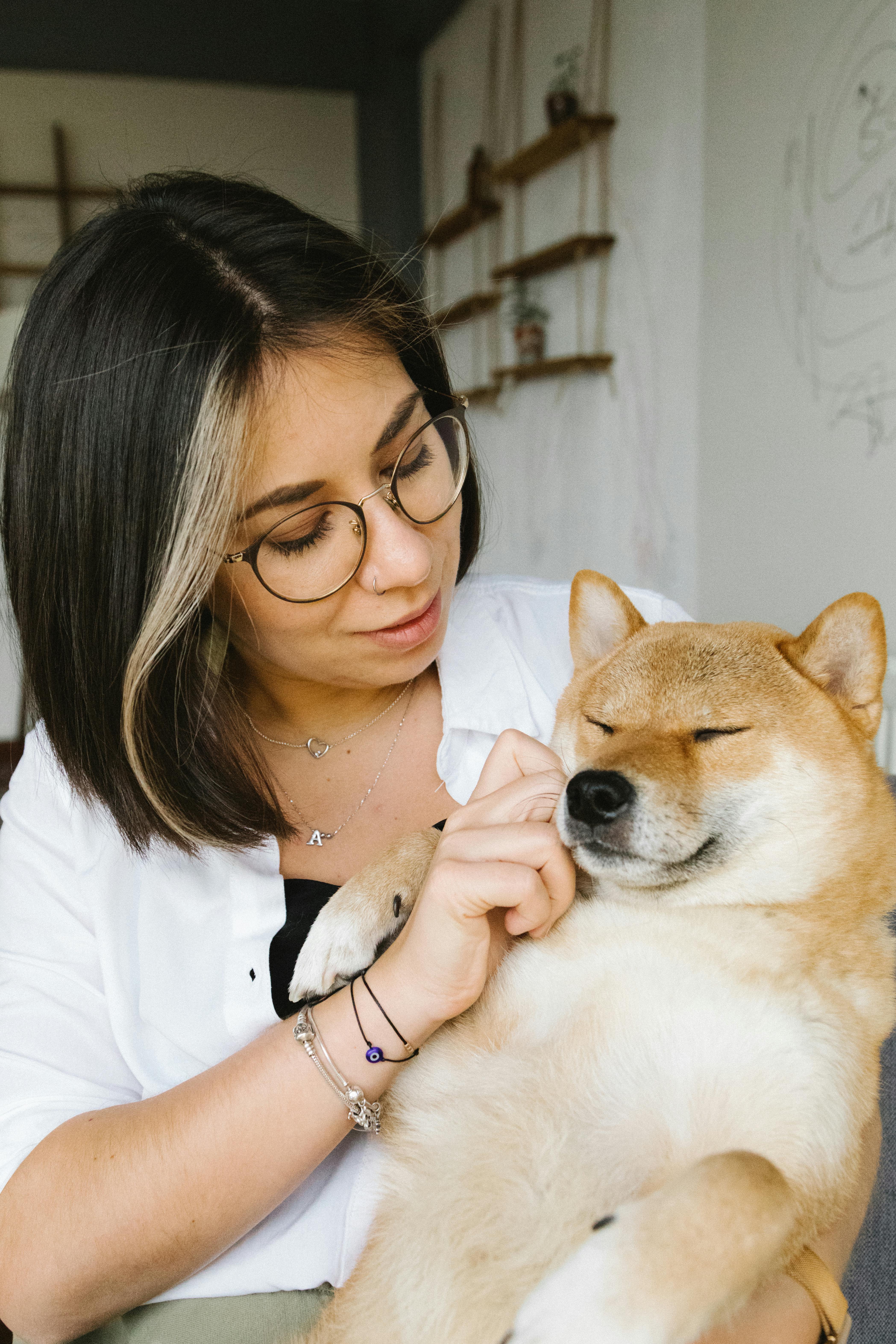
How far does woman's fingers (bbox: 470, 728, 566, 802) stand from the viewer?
1128 mm

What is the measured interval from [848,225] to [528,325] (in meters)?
2.11

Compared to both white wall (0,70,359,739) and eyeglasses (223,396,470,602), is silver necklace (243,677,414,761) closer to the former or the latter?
eyeglasses (223,396,470,602)

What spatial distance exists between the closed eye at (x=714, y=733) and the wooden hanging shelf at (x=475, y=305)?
3697 millimetres

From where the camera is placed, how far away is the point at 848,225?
93.1 inches

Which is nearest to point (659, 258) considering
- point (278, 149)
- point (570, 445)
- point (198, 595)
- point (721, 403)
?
point (721, 403)

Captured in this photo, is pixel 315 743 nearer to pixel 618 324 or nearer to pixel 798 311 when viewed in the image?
pixel 798 311

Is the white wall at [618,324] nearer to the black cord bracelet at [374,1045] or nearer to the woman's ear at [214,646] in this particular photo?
the woman's ear at [214,646]

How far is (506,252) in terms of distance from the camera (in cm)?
468

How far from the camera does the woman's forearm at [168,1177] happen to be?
1007 mm

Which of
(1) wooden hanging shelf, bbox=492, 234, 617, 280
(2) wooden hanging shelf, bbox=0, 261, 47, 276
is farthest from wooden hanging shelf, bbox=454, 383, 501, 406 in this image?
(2) wooden hanging shelf, bbox=0, 261, 47, 276

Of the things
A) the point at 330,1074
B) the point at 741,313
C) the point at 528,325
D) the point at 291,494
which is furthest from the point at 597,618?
the point at 528,325

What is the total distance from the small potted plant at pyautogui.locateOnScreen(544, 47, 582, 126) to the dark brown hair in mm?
3069

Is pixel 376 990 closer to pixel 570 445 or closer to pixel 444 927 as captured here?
pixel 444 927

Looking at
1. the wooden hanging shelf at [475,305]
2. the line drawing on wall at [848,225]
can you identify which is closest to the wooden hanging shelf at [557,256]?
the wooden hanging shelf at [475,305]
